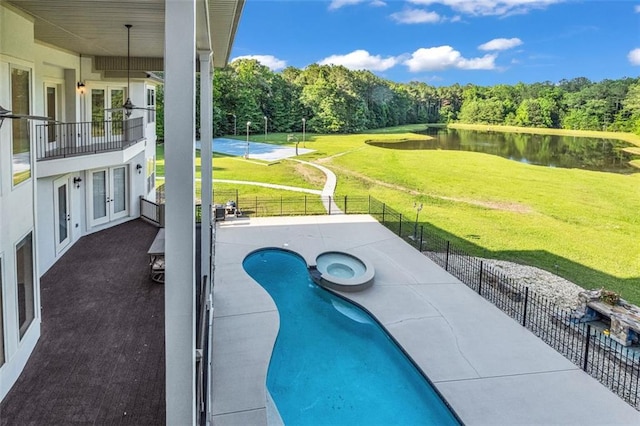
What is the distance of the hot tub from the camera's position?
11.7 metres

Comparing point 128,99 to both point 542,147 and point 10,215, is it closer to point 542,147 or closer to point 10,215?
point 10,215

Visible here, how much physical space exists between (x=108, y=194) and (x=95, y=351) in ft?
25.8

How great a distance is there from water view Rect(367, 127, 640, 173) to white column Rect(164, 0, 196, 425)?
5008 cm

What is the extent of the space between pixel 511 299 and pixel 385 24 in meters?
91.0

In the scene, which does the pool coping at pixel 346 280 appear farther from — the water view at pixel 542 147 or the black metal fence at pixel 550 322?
the water view at pixel 542 147

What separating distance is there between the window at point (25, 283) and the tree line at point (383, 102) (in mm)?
45153

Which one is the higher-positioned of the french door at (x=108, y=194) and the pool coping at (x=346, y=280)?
the french door at (x=108, y=194)

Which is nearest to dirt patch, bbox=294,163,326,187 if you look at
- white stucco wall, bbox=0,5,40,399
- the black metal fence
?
the black metal fence

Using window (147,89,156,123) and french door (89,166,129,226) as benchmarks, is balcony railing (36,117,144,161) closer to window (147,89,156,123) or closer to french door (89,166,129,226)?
french door (89,166,129,226)

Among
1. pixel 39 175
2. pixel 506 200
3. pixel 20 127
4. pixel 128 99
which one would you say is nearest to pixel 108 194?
pixel 128 99

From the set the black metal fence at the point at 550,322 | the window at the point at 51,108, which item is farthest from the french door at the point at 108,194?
the black metal fence at the point at 550,322

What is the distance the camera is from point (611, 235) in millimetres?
22125

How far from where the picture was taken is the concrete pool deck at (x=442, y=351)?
22.6 ft

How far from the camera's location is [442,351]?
28.3ft
